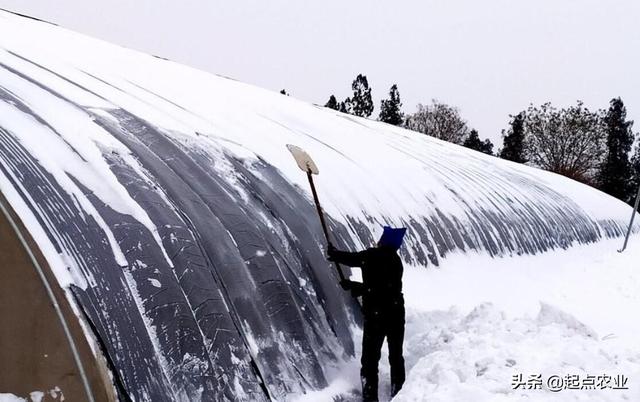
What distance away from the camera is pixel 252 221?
15.3 ft

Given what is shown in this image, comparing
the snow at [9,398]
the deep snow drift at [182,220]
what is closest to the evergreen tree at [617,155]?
the deep snow drift at [182,220]

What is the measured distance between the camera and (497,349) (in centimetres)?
432

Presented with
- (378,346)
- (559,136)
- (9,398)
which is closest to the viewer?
(9,398)

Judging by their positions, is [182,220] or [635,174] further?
[635,174]

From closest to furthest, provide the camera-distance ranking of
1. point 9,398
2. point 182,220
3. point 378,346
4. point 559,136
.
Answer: point 9,398 → point 182,220 → point 378,346 → point 559,136

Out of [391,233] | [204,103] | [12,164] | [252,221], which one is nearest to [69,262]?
[12,164]

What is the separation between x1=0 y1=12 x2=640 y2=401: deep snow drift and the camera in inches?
127

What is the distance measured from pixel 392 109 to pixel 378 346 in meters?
48.5

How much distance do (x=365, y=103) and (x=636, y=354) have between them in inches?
1797

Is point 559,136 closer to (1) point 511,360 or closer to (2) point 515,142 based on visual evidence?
(2) point 515,142

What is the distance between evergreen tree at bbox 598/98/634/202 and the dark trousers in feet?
150

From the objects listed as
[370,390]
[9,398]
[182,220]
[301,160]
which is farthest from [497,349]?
[9,398]

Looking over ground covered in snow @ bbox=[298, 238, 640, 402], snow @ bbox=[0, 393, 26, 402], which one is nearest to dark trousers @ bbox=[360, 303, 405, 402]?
ground covered in snow @ bbox=[298, 238, 640, 402]

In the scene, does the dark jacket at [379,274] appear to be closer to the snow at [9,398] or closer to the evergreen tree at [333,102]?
the snow at [9,398]
